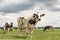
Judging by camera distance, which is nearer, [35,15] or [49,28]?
[35,15]

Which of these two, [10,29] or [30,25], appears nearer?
[30,25]

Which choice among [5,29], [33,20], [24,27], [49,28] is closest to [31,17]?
[33,20]

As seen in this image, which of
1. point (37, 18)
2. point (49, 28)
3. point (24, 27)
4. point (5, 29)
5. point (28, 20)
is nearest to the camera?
point (37, 18)

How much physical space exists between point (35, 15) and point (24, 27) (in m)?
3.55

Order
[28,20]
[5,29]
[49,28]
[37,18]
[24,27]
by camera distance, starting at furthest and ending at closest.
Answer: [49,28] → [5,29] → [24,27] → [28,20] → [37,18]

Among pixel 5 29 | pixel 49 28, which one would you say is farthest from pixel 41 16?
pixel 49 28

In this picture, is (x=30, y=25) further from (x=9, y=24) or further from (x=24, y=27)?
(x=9, y=24)

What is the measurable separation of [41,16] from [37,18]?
1.75ft

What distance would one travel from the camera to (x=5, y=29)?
39719 mm

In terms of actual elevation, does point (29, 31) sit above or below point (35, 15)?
below

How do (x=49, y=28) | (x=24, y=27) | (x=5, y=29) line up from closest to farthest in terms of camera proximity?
1. (x=24, y=27)
2. (x=5, y=29)
3. (x=49, y=28)

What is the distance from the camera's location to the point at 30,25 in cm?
2266

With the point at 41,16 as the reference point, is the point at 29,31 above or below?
below

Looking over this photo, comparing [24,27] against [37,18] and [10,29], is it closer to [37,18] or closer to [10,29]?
[37,18]
